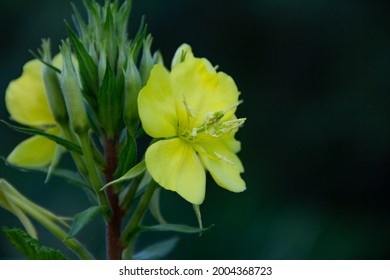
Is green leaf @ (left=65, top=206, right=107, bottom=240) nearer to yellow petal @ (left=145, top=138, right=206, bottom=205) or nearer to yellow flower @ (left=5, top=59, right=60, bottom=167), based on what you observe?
yellow petal @ (left=145, top=138, right=206, bottom=205)

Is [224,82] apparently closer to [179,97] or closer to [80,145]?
[179,97]

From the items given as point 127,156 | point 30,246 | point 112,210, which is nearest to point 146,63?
point 127,156

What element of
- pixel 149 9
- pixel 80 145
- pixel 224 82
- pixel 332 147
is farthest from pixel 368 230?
pixel 80 145

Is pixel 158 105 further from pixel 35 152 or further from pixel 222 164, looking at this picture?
pixel 35 152

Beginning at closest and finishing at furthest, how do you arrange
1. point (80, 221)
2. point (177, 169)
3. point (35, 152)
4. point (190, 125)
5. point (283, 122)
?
point (80, 221)
point (177, 169)
point (190, 125)
point (35, 152)
point (283, 122)

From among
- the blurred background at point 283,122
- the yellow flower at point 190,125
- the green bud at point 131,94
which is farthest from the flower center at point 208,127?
the blurred background at point 283,122

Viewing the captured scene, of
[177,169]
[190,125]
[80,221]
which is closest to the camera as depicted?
[80,221]

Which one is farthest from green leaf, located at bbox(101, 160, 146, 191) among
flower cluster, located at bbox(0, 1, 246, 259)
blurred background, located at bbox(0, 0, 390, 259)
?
blurred background, located at bbox(0, 0, 390, 259)
